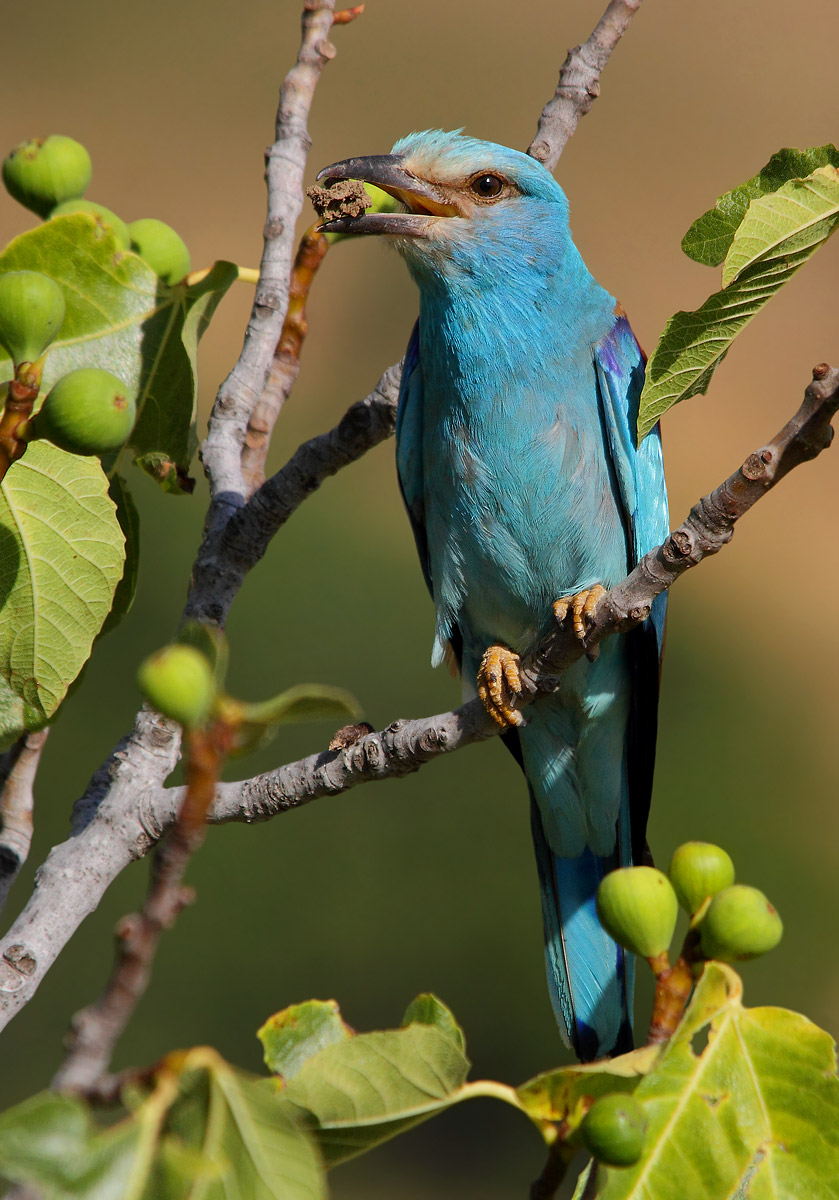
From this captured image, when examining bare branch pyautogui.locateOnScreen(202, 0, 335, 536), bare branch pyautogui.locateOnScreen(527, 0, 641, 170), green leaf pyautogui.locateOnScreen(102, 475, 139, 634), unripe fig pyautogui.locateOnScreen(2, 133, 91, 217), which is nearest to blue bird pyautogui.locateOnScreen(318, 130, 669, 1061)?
bare branch pyautogui.locateOnScreen(527, 0, 641, 170)

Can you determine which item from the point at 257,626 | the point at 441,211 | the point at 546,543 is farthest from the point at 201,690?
the point at 257,626

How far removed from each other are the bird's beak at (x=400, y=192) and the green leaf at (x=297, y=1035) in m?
1.64

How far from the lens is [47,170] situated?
6.22 feet

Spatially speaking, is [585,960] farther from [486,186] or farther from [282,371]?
[486,186]

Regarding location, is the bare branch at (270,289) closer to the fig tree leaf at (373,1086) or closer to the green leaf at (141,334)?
the green leaf at (141,334)

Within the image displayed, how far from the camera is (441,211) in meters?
2.70

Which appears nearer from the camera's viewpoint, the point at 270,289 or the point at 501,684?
the point at 270,289

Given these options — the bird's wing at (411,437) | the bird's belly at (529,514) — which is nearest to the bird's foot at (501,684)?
the bird's belly at (529,514)

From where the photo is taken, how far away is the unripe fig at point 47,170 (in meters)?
1.88

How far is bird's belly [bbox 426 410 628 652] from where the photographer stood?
2.56 m

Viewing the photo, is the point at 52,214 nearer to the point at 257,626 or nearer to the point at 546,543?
the point at 546,543

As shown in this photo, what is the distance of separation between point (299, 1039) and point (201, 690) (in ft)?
1.97

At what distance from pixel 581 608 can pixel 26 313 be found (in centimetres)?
101

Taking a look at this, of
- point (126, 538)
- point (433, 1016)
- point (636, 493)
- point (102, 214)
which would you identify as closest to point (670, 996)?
point (433, 1016)
